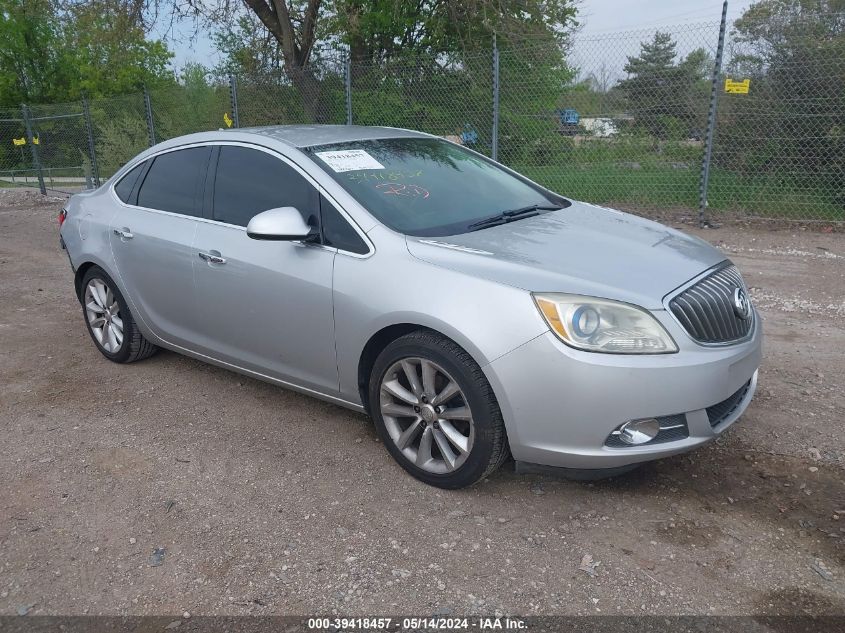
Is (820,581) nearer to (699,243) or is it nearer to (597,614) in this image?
(597,614)

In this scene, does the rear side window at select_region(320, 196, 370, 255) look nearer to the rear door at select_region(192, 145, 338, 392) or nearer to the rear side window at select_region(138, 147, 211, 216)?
the rear door at select_region(192, 145, 338, 392)

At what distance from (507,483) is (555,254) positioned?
1.09 metres

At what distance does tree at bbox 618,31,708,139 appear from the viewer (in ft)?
29.4

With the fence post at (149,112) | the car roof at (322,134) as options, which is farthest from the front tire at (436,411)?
the fence post at (149,112)

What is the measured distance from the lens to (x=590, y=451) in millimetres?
2816

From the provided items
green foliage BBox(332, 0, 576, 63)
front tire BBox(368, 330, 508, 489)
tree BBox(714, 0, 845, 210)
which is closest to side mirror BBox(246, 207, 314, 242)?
front tire BBox(368, 330, 508, 489)

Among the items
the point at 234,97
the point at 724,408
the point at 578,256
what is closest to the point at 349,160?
the point at 578,256

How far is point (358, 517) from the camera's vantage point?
10.1ft

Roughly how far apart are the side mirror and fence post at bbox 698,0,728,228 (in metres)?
7.06

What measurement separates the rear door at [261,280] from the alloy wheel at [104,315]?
3.50ft

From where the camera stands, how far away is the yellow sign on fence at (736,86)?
870cm

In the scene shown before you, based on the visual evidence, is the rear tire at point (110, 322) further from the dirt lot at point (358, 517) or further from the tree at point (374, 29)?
the tree at point (374, 29)

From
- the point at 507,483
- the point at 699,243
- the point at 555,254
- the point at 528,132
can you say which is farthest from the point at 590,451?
the point at 528,132

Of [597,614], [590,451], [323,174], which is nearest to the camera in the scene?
[597,614]
